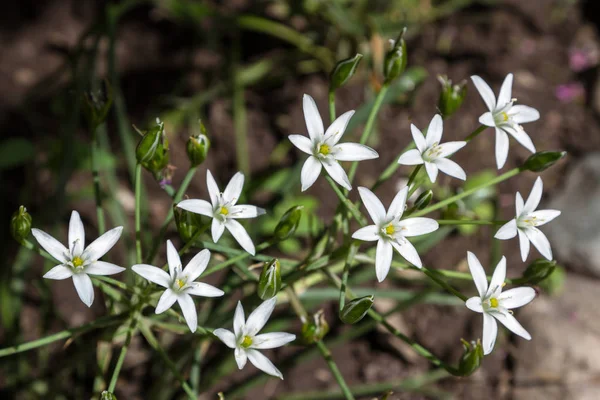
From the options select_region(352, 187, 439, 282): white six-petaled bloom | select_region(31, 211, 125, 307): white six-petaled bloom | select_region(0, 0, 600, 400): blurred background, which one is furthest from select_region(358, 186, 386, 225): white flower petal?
select_region(0, 0, 600, 400): blurred background

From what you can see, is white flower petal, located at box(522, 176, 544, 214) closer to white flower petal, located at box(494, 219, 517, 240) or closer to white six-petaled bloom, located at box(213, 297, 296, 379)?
white flower petal, located at box(494, 219, 517, 240)

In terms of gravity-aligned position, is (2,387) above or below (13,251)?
below

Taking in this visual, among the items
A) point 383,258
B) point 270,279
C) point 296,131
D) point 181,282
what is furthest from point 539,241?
point 296,131

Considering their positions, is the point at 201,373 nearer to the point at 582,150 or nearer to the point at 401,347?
the point at 401,347

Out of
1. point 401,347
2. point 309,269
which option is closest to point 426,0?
point 401,347

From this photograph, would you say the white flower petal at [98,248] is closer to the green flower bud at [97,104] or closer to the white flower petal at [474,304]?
the green flower bud at [97,104]

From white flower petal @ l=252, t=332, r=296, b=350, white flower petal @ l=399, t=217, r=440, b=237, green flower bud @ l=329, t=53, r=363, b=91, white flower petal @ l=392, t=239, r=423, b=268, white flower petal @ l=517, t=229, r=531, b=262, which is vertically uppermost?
green flower bud @ l=329, t=53, r=363, b=91
